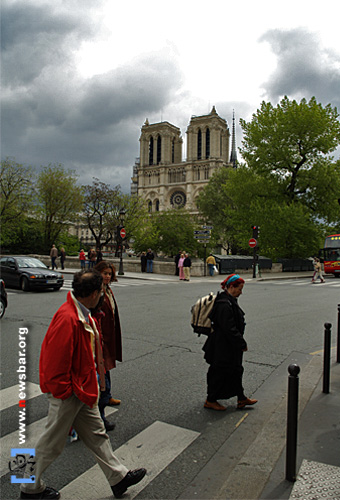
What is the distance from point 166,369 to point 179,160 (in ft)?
426

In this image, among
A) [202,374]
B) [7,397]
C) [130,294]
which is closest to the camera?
[7,397]

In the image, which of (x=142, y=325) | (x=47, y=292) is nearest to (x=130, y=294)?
(x=47, y=292)

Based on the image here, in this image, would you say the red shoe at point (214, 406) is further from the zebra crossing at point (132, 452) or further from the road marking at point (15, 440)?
the road marking at point (15, 440)

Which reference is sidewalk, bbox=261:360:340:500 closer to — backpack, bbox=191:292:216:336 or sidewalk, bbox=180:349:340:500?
sidewalk, bbox=180:349:340:500

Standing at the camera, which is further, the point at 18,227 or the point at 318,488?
the point at 18,227

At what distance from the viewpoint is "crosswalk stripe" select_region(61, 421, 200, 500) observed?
2.76 m

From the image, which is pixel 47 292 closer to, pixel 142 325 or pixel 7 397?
pixel 142 325

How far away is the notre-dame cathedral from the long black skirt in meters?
106

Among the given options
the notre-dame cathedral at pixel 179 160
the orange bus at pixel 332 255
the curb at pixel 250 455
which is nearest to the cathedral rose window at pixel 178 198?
the notre-dame cathedral at pixel 179 160

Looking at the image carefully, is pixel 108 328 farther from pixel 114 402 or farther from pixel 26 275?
pixel 26 275

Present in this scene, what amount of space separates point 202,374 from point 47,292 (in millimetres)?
11017

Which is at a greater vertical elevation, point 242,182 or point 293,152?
point 293,152

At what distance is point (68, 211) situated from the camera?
42.8m

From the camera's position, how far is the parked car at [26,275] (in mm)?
14945
